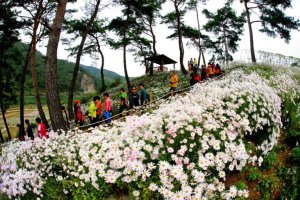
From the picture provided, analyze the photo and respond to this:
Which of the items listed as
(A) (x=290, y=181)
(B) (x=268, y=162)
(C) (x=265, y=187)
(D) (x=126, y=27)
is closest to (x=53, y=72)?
(B) (x=268, y=162)

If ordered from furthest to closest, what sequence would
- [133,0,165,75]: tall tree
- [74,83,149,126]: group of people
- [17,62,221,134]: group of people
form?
[133,0,165,75]: tall tree → [74,83,149,126]: group of people → [17,62,221,134]: group of people

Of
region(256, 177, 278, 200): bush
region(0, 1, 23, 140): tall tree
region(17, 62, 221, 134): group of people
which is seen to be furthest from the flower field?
region(0, 1, 23, 140): tall tree

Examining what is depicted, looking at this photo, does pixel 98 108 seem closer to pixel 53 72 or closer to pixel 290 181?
pixel 53 72

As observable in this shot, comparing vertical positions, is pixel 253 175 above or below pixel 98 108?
below

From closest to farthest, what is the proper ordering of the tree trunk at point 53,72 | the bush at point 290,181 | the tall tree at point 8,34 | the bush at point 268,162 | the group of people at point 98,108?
the bush at point 290,181 → the bush at point 268,162 → the tree trunk at point 53,72 → the group of people at point 98,108 → the tall tree at point 8,34

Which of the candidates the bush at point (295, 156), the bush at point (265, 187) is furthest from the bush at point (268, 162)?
the bush at point (295, 156)

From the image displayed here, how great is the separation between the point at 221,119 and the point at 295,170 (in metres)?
3.74

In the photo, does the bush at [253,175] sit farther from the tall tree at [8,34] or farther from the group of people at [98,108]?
the tall tree at [8,34]

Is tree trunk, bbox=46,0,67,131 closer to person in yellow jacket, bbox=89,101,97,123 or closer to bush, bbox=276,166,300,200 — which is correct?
person in yellow jacket, bbox=89,101,97,123

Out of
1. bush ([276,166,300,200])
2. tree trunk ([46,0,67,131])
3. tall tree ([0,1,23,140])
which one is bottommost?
bush ([276,166,300,200])

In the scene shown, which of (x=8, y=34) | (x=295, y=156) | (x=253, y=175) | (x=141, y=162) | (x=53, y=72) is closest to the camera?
(x=141, y=162)

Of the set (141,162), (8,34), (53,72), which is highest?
(8,34)

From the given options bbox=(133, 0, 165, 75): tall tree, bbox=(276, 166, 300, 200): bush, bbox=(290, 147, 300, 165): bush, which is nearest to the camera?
bbox=(276, 166, 300, 200): bush

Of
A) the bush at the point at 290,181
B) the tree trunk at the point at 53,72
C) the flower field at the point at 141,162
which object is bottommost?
the bush at the point at 290,181
